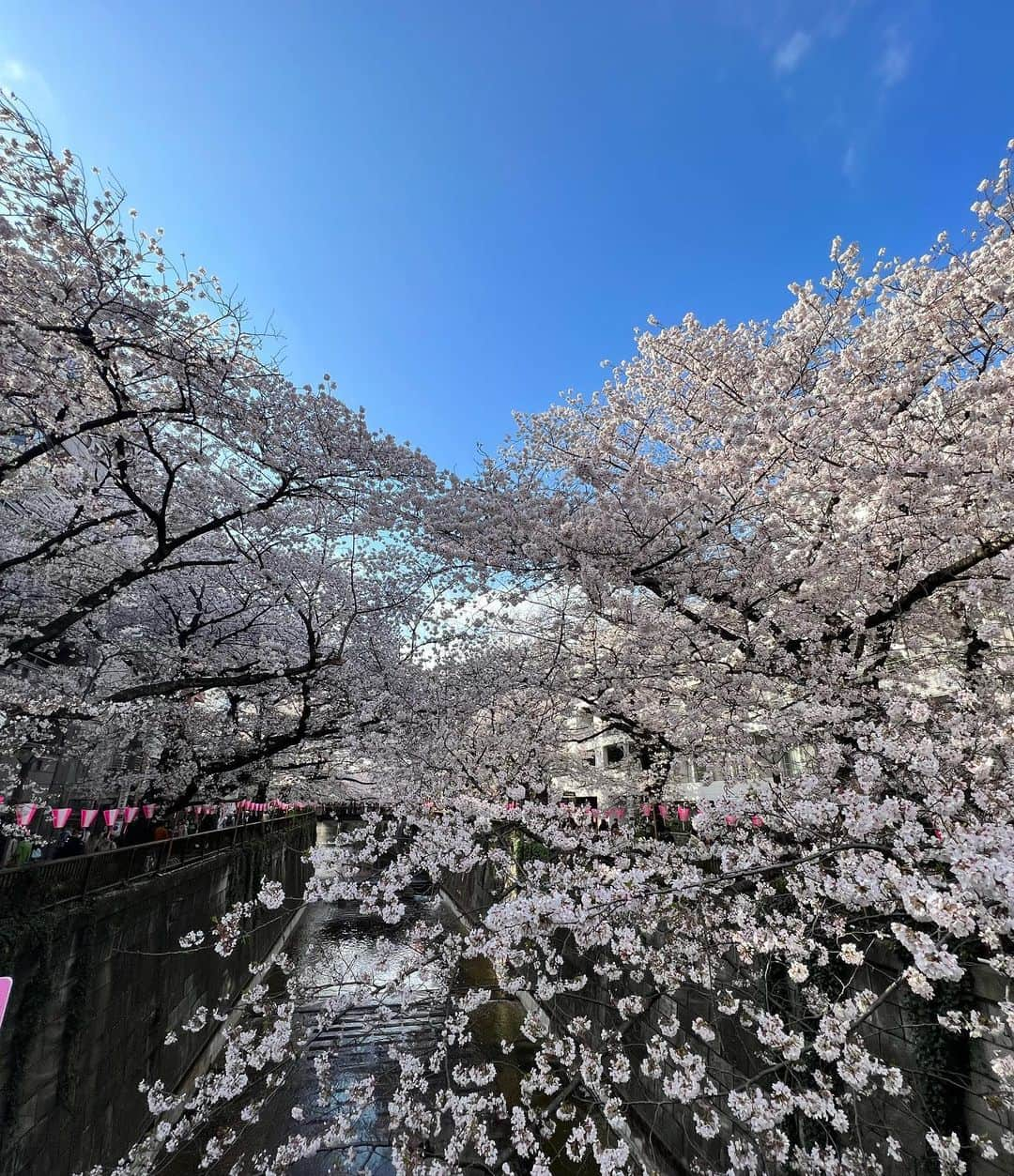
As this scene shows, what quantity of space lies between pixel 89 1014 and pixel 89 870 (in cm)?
216

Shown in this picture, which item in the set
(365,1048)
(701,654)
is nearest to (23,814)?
(365,1048)

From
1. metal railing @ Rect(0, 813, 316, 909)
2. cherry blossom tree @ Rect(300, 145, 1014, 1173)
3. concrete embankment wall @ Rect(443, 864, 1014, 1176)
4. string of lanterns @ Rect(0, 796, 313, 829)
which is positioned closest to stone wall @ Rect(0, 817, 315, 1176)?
metal railing @ Rect(0, 813, 316, 909)

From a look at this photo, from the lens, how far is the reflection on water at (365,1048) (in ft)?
23.2

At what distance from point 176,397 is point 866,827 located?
8824mm

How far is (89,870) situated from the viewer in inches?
344

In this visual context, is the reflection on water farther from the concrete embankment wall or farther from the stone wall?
the concrete embankment wall

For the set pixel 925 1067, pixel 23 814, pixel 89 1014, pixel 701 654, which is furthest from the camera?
pixel 23 814

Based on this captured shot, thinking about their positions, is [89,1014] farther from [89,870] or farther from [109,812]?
[109,812]

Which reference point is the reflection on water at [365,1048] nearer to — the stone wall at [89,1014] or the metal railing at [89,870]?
the stone wall at [89,1014]

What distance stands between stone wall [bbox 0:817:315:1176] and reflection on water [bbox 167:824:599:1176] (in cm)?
170

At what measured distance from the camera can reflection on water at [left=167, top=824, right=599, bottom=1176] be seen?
7.07 meters

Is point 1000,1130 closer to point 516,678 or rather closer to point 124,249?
point 516,678

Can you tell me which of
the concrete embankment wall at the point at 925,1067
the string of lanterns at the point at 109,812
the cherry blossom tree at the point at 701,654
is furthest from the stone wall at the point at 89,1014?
the concrete embankment wall at the point at 925,1067

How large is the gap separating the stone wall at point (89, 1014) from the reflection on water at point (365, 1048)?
5.58 ft
